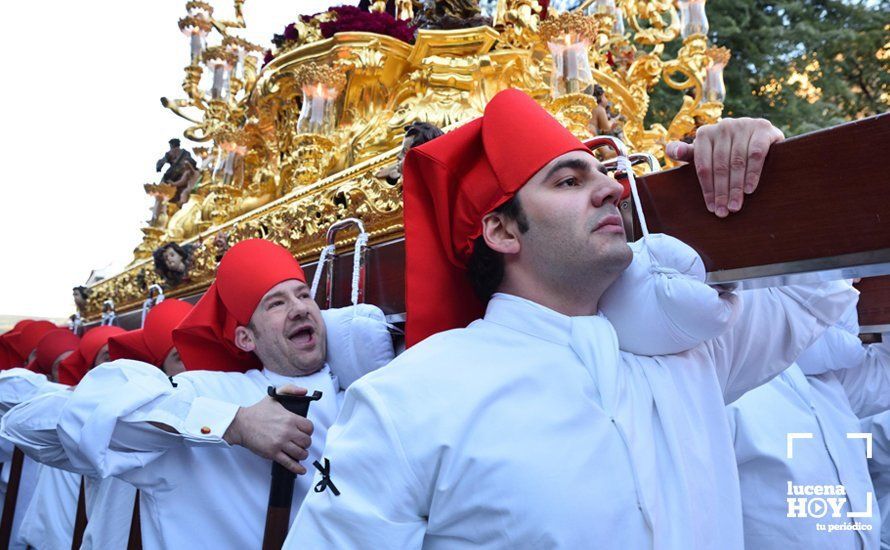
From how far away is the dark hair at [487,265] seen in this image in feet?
4.29

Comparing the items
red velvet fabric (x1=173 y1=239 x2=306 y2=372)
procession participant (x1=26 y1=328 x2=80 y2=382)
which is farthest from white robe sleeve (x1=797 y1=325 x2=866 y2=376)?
procession participant (x1=26 y1=328 x2=80 y2=382)

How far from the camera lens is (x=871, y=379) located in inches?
105

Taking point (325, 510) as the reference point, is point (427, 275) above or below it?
above

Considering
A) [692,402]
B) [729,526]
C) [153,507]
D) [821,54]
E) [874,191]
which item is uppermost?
[821,54]

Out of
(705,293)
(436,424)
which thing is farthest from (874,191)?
(436,424)

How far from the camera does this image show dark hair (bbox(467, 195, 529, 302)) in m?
1.31

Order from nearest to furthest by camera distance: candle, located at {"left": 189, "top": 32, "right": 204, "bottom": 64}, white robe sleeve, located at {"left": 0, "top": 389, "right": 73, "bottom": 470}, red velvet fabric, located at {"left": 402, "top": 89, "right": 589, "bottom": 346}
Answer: red velvet fabric, located at {"left": 402, "top": 89, "right": 589, "bottom": 346}, white robe sleeve, located at {"left": 0, "top": 389, "right": 73, "bottom": 470}, candle, located at {"left": 189, "top": 32, "right": 204, "bottom": 64}

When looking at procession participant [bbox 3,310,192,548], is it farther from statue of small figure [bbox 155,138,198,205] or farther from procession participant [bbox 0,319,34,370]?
statue of small figure [bbox 155,138,198,205]

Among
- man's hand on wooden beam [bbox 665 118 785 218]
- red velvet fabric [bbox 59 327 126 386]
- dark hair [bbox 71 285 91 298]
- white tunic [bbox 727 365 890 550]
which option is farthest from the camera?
dark hair [bbox 71 285 91 298]

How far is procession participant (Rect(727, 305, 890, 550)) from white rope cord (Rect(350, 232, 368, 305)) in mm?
1079

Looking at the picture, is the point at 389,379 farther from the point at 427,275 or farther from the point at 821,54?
the point at 821,54

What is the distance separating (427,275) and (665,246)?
0.47 m

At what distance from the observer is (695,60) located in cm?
306

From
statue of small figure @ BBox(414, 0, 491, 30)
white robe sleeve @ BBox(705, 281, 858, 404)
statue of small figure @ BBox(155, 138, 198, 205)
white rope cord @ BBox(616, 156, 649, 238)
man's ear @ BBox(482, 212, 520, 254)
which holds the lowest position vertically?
white robe sleeve @ BBox(705, 281, 858, 404)
